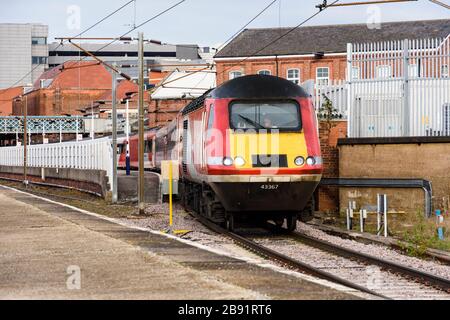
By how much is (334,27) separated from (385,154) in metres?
44.2

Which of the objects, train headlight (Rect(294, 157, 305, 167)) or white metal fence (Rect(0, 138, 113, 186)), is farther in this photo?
white metal fence (Rect(0, 138, 113, 186))

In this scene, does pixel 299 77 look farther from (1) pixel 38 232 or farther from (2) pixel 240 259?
(2) pixel 240 259

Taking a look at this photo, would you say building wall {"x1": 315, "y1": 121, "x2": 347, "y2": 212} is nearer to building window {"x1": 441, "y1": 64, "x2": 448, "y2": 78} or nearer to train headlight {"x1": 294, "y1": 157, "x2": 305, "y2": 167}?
building window {"x1": 441, "y1": 64, "x2": 448, "y2": 78}

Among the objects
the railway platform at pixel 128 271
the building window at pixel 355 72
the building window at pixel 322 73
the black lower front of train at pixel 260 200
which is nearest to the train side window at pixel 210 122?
the black lower front of train at pixel 260 200

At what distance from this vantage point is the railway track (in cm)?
1104

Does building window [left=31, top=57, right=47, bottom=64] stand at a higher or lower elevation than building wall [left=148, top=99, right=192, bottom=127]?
higher

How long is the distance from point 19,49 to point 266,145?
13086 cm

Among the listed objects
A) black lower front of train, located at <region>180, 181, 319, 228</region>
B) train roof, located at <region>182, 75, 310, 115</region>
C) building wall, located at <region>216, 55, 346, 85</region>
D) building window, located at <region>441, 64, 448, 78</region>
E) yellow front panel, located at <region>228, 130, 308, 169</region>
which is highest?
building wall, located at <region>216, 55, 346, 85</region>

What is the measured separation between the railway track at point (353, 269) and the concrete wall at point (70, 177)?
18324 mm

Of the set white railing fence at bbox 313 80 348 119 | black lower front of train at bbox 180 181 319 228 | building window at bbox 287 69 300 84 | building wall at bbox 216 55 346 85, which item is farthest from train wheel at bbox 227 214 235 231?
building window at bbox 287 69 300 84

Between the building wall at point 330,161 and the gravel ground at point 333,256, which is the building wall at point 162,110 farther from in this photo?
the gravel ground at point 333,256

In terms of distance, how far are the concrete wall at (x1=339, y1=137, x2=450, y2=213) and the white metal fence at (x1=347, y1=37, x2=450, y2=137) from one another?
1082 millimetres

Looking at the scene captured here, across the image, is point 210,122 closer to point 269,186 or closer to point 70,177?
point 269,186

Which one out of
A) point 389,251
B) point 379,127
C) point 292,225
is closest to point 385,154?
point 379,127
